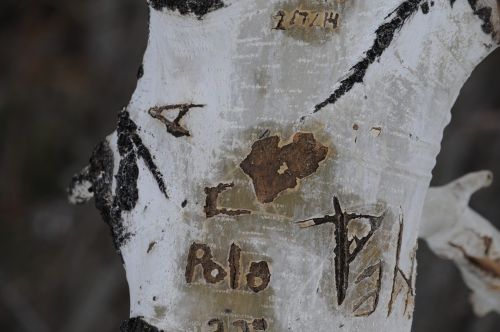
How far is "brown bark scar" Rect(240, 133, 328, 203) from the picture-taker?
42cm

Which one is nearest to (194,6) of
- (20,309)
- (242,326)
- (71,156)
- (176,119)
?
(176,119)

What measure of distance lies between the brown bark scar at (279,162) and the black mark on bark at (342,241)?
22 millimetres

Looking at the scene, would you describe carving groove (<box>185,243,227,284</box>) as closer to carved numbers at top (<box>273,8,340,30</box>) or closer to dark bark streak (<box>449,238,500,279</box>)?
carved numbers at top (<box>273,8,340,30</box>)

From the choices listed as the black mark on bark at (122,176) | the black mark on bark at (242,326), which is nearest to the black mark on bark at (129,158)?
the black mark on bark at (122,176)

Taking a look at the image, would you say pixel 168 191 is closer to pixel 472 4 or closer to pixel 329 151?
pixel 329 151

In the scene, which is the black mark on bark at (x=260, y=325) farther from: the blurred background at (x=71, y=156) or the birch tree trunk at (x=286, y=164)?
the blurred background at (x=71, y=156)

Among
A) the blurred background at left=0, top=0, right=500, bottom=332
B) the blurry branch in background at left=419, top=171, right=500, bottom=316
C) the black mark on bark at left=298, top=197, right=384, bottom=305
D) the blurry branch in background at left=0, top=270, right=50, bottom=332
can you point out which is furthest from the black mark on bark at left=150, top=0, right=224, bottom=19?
the blurry branch in background at left=0, top=270, right=50, bottom=332

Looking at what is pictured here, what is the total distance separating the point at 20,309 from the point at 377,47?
6.53ft

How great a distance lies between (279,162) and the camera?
43 centimetres

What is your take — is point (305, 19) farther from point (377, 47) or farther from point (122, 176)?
point (122, 176)

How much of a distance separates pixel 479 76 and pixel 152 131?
70.7 inches

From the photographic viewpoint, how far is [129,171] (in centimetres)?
48

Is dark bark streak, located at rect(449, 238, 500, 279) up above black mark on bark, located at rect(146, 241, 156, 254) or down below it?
below

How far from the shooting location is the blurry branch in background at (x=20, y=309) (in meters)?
2.20
